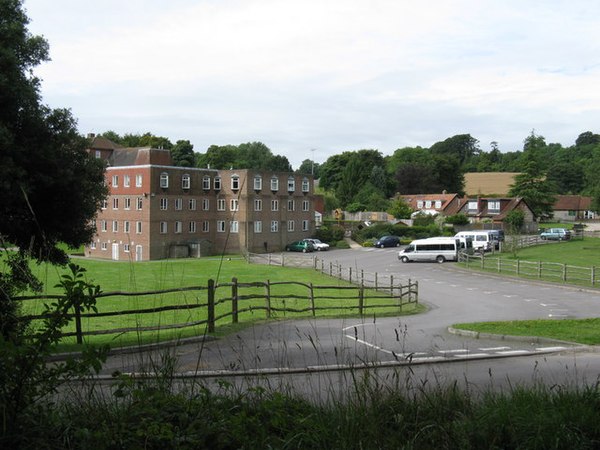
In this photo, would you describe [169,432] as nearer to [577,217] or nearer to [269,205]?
[269,205]

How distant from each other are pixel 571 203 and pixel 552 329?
116 meters

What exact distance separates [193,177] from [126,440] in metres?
69.4

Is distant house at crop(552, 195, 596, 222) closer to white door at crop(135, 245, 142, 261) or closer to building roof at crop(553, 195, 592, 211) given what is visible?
building roof at crop(553, 195, 592, 211)

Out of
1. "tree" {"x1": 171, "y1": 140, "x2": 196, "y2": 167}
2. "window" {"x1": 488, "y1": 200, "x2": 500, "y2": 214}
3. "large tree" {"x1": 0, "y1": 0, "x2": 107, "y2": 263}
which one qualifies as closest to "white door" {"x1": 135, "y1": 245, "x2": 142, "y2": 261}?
"tree" {"x1": 171, "y1": 140, "x2": 196, "y2": 167}

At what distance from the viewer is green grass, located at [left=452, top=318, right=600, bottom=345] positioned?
50.9 feet

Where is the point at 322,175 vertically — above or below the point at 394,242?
above

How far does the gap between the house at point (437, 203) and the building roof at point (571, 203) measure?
102ft

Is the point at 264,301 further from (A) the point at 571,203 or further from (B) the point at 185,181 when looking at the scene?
(A) the point at 571,203

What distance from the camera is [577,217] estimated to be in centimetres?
12362

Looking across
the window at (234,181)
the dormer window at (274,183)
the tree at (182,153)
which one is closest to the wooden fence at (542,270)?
the window at (234,181)

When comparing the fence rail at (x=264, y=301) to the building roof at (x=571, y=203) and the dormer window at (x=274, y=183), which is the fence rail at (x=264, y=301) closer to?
the dormer window at (x=274, y=183)

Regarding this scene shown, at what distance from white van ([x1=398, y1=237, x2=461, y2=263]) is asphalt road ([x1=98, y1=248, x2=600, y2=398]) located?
6883 millimetres

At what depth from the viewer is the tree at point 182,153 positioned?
4496 inches

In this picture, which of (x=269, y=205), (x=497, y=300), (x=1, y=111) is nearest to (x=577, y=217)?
Result: (x=269, y=205)
